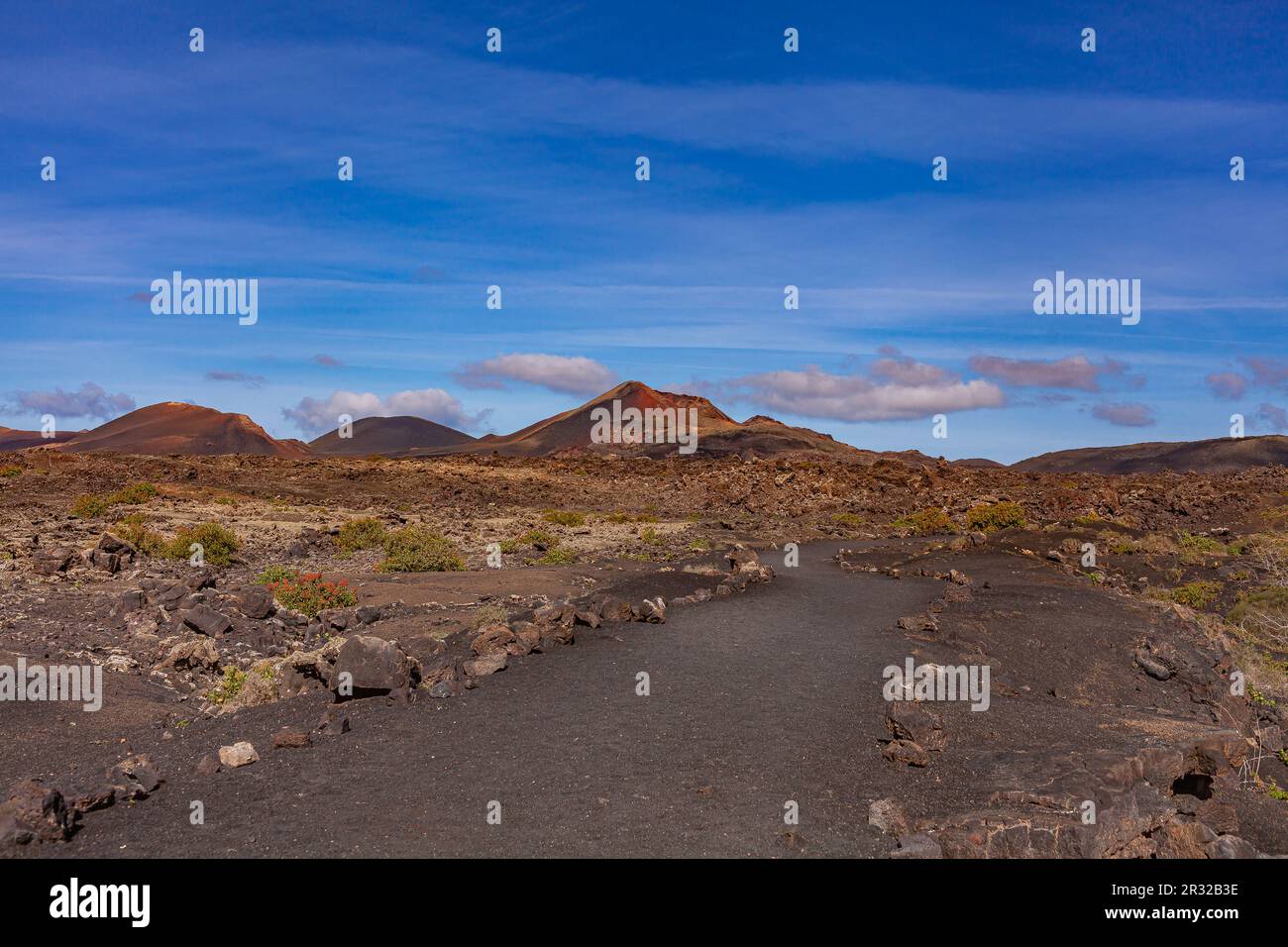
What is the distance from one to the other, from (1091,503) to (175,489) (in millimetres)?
45570

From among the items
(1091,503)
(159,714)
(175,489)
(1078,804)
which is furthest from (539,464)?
(1078,804)

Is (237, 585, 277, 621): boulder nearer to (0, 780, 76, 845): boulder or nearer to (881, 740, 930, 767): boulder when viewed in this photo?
(0, 780, 76, 845): boulder

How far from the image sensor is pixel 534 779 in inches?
321

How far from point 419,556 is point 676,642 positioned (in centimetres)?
1000

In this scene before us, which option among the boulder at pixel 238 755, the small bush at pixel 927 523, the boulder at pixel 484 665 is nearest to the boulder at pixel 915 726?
the boulder at pixel 484 665

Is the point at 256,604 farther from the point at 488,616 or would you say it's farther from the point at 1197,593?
the point at 1197,593

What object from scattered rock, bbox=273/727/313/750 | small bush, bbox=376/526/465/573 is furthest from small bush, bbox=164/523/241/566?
scattered rock, bbox=273/727/313/750

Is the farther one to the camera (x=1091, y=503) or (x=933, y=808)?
(x=1091, y=503)

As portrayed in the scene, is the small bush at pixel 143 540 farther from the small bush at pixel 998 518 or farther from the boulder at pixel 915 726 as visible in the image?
the small bush at pixel 998 518

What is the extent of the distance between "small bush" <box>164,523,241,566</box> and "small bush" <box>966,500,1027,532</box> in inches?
1136

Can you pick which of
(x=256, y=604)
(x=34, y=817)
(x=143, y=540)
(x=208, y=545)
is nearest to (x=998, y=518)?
(x=208, y=545)

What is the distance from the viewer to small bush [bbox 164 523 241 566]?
72.3 ft

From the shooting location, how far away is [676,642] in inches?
572
